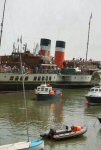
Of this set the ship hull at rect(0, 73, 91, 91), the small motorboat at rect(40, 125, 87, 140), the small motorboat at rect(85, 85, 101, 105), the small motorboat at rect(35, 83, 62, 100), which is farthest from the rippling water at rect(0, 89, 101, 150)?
the ship hull at rect(0, 73, 91, 91)

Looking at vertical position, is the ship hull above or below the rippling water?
above

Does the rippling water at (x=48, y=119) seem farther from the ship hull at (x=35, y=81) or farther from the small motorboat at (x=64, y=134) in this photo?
the ship hull at (x=35, y=81)

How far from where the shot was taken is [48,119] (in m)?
35.7

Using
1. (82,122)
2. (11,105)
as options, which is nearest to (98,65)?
(11,105)

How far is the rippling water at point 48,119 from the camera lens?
26.4 m

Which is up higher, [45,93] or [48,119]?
[45,93]

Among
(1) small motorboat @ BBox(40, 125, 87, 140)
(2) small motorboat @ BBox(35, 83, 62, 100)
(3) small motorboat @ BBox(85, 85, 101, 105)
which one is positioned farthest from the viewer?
(2) small motorboat @ BBox(35, 83, 62, 100)

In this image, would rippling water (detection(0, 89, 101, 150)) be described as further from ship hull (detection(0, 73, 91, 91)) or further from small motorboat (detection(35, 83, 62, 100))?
ship hull (detection(0, 73, 91, 91))

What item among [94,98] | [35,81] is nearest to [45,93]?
[94,98]

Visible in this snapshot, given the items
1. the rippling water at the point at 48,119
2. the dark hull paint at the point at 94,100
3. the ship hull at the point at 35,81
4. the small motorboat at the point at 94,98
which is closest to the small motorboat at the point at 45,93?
the rippling water at the point at 48,119

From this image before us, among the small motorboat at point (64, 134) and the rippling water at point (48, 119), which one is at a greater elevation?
the small motorboat at point (64, 134)

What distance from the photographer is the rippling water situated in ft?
86.6

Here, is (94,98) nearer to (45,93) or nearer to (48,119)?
(45,93)

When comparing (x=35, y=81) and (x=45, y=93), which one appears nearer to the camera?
(x=45, y=93)
